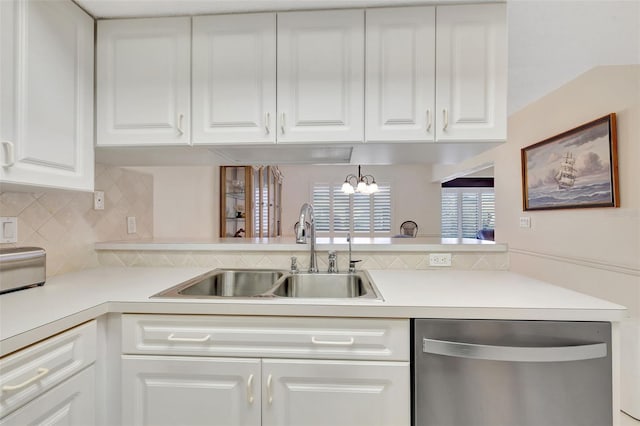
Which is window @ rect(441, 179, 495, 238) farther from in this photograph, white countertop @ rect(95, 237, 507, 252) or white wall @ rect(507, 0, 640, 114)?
white countertop @ rect(95, 237, 507, 252)

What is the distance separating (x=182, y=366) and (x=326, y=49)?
140 cm

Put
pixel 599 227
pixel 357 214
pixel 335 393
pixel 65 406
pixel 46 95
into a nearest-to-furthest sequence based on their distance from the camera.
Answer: pixel 65 406, pixel 335 393, pixel 46 95, pixel 599 227, pixel 357 214

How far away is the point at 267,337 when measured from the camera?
1.08 m

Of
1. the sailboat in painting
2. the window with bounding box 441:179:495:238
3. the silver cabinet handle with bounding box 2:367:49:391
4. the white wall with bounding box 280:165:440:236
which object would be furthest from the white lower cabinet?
the window with bounding box 441:179:495:238

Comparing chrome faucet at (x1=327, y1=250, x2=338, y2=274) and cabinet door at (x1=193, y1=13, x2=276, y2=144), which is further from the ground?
cabinet door at (x1=193, y1=13, x2=276, y2=144)

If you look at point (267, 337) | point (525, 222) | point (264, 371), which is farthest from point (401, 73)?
→ point (525, 222)

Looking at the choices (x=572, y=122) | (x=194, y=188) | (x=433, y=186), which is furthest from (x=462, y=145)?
(x=433, y=186)

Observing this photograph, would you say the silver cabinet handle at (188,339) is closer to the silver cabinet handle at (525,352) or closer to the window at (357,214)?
the silver cabinet handle at (525,352)

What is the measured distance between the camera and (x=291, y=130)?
1.42m

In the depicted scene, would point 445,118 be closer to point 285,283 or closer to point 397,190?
point 285,283

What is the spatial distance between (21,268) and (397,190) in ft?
21.4

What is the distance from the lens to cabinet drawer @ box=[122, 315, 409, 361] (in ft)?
3.46

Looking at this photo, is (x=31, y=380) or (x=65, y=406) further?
(x=65, y=406)

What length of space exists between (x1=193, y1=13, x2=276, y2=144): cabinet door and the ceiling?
4 cm
